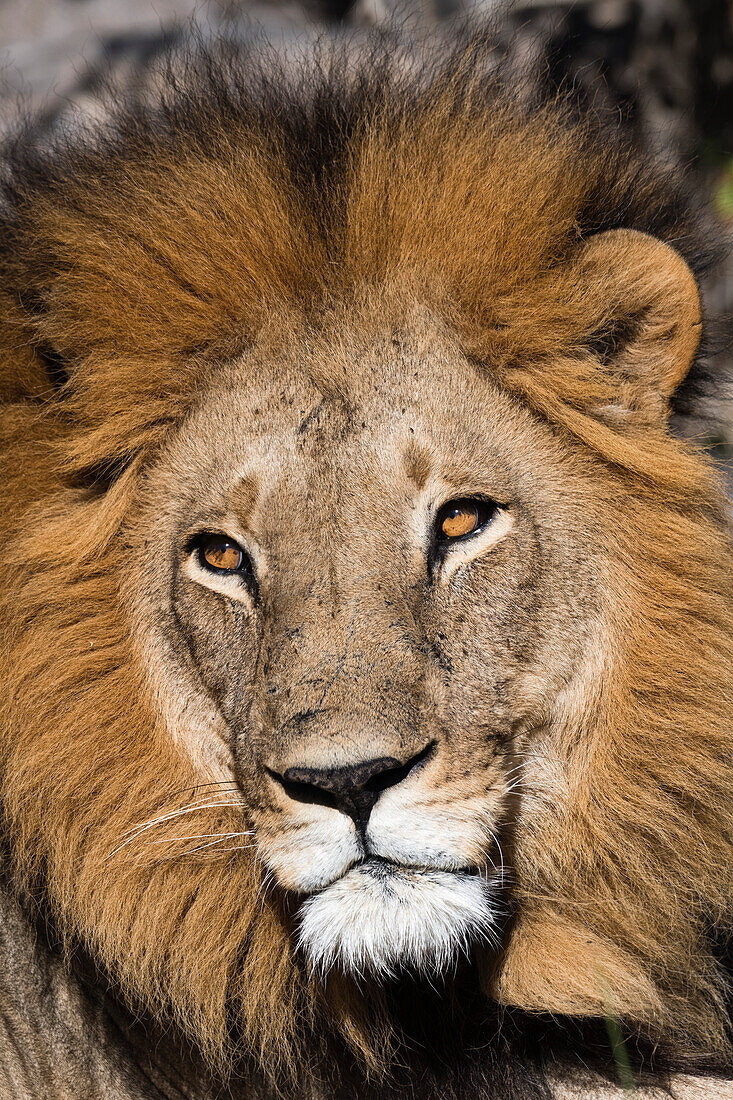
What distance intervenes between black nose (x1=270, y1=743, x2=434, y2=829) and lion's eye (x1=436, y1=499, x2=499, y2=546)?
0.56 m

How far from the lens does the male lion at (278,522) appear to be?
2.65 m

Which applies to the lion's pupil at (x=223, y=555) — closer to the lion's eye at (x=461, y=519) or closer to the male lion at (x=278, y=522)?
the male lion at (x=278, y=522)

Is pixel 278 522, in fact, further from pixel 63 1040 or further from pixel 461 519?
pixel 63 1040

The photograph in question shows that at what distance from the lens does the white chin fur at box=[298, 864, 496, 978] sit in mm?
2250

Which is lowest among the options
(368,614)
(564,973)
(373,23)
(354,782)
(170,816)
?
(564,973)

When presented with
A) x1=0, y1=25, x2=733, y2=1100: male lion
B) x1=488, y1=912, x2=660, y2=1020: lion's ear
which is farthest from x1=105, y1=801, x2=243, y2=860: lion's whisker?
x1=488, y1=912, x2=660, y2=1020: lion's ear

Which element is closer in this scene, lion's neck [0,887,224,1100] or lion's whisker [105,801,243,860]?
lion's whisker [105,801,243,860]

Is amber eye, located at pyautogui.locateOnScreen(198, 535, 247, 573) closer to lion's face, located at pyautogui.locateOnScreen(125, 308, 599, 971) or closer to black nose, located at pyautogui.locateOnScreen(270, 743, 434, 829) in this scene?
lion's face, located at pyautogui.locateOnScreen(125, 308, 599, 971)

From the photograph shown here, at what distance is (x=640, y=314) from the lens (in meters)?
2.68

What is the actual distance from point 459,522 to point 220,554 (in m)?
0.59

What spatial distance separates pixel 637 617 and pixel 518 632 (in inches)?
13.3

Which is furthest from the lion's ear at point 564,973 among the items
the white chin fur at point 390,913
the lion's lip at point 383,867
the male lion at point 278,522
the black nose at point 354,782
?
the black nose at point 354,782

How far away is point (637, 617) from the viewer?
271cm

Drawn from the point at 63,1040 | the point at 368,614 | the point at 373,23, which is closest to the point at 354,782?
the point at 368,614
